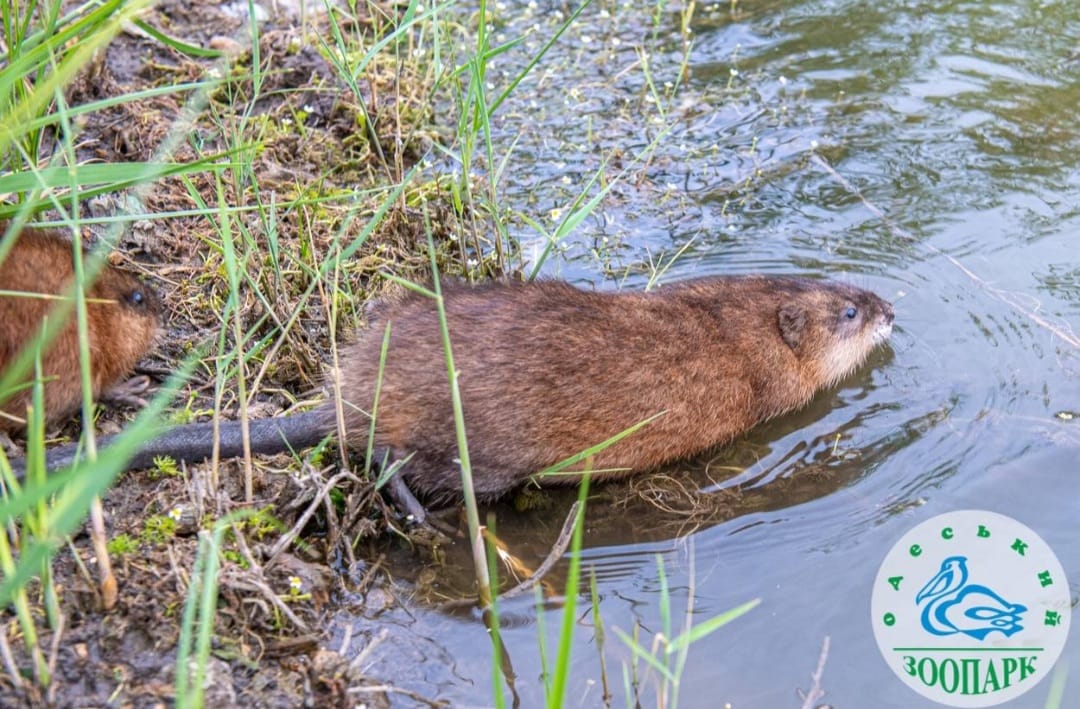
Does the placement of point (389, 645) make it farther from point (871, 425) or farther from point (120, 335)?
point (871, 425)

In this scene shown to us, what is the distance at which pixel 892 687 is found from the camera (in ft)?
12.0

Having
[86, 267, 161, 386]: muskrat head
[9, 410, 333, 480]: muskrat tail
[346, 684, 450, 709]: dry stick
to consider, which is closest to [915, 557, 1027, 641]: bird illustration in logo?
[346, 684, 450, 709]: dry stick

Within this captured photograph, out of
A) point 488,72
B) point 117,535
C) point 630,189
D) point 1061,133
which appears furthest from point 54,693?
point 1061,133

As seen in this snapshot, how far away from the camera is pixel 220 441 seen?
4191 mm

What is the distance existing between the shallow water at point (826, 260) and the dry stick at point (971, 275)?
0.01 m

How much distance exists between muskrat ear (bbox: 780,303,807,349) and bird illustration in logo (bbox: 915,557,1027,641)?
1483mm

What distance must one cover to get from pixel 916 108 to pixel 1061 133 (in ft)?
2.76

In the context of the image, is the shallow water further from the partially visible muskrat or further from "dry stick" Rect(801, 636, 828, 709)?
the partially visible muskrat

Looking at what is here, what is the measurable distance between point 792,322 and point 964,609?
5.48 ft

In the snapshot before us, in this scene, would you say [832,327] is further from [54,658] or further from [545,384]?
[54,658]

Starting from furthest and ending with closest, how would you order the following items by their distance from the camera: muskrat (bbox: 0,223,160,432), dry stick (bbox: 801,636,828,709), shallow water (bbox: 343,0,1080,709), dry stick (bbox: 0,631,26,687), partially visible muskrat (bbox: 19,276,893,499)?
partially visible muskrat (bbox: 19,276,893,499), muskrat (bbox: 0,223,160,432), shallow water (bbox: 343,0,1080,709), dry stick (bbox: 801,636,828,709), dry stick (bbox: 0,631,26,687)

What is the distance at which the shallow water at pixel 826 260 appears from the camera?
3928 mm

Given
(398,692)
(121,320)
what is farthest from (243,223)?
(398,692)

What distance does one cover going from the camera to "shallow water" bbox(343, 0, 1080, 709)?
3928mm
